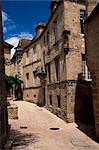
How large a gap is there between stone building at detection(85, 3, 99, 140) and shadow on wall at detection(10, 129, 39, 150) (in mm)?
3096

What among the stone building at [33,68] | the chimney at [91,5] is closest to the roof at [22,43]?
the stone building at [33,68]

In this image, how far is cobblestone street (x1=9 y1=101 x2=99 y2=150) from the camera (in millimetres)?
10469

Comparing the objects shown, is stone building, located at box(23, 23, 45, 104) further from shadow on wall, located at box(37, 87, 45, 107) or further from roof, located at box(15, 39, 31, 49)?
roof, located at box(15, 39, 31, 49)

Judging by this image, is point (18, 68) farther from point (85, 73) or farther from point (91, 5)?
point (91, 5)

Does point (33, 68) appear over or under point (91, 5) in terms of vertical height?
under

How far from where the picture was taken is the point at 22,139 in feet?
38.2

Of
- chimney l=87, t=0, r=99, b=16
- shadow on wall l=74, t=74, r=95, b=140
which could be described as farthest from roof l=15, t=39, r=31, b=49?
chimney l=87, t=0, r=99, b=16

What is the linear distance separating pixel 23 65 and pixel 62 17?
14.6m

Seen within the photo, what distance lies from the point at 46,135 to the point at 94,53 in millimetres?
4844

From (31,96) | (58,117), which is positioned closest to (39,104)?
(31,96)

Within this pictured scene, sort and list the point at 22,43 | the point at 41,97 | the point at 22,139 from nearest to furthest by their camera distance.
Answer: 1. the point at 22,139
2. the point at 41,97
3. the point at 22,43

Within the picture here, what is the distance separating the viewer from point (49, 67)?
21703mm

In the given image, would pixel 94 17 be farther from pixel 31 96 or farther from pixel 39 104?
pixel 31 96

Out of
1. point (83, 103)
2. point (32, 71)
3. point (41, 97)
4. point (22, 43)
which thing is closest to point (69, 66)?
point (83, 103)
